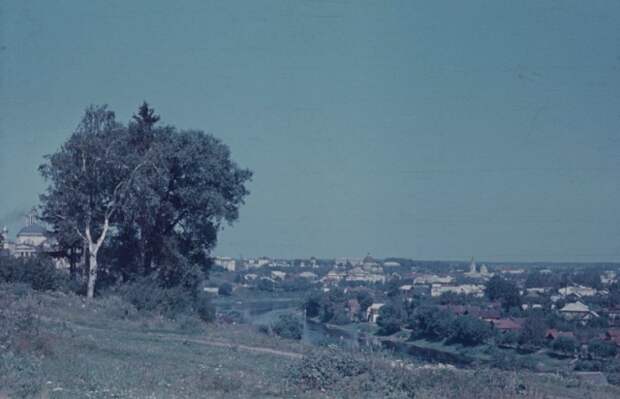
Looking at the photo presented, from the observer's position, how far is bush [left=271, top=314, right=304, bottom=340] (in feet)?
109

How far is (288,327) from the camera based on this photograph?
1351 inches

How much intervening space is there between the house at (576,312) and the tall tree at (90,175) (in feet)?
59.0

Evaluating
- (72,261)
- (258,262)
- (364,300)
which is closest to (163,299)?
(72,261)

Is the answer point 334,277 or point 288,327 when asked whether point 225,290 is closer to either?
point 334,277

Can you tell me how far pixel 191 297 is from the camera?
3531 centimetres

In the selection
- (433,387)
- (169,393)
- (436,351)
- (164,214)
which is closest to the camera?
(169,393)

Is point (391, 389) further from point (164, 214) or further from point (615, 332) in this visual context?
point (164, 214)

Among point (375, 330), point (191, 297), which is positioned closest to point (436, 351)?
point (375, 330)

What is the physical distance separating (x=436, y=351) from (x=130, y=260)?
1553cm

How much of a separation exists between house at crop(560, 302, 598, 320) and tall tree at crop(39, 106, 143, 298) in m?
18.0

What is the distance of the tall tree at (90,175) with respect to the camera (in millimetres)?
34219

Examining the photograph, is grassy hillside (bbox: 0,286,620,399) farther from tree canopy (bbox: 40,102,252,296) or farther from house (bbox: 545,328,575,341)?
tree canopy (bbox: 40,102,252,296)

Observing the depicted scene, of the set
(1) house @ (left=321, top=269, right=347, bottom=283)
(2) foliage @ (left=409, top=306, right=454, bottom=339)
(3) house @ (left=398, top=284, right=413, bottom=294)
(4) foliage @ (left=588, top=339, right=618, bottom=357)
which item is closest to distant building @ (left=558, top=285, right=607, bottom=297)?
(2) foliage @ (left=409, top=306, right=454, bottom=339)

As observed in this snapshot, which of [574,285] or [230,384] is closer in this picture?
[230,384]
